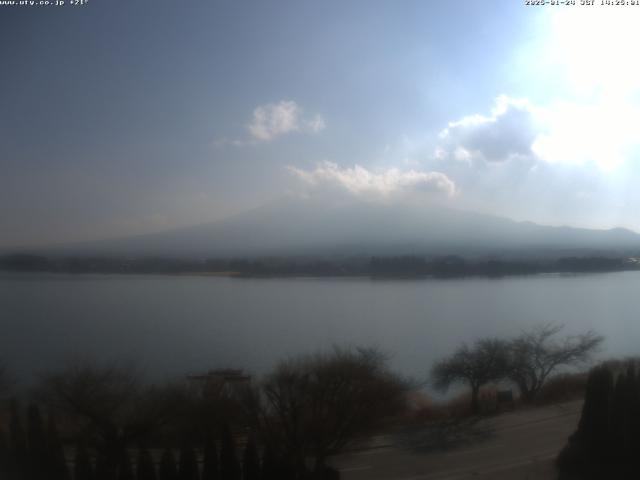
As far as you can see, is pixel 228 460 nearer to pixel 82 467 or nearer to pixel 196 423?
pixel 196 423

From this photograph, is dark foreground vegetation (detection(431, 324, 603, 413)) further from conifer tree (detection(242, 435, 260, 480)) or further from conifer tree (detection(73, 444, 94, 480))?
conifer tree (detection(73, 444, 94, 480))

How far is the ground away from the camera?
178 inches

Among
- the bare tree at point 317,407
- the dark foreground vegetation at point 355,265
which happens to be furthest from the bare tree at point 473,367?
the dark foreground vegetation at point 355,265

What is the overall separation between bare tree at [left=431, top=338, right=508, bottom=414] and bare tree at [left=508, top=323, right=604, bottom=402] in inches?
9.2

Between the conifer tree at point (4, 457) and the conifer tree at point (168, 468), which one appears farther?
the conifer tree at point (4, 457)

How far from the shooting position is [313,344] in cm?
596

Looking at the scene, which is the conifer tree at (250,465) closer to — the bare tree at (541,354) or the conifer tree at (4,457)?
the conifer tree at (4,457)

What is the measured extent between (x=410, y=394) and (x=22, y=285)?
598cm

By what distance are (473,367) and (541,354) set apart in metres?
1.25

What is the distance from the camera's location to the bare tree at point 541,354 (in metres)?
6.47

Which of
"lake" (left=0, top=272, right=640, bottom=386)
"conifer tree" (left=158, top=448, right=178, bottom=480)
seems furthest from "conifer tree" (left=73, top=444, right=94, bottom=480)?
"lake" (left=0, top=272, right=640, bottom=386)

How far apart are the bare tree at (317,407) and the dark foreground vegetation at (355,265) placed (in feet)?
9.02

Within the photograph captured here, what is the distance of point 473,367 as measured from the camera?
6309 mm

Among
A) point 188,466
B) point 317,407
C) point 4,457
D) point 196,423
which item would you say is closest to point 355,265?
point 317,407
